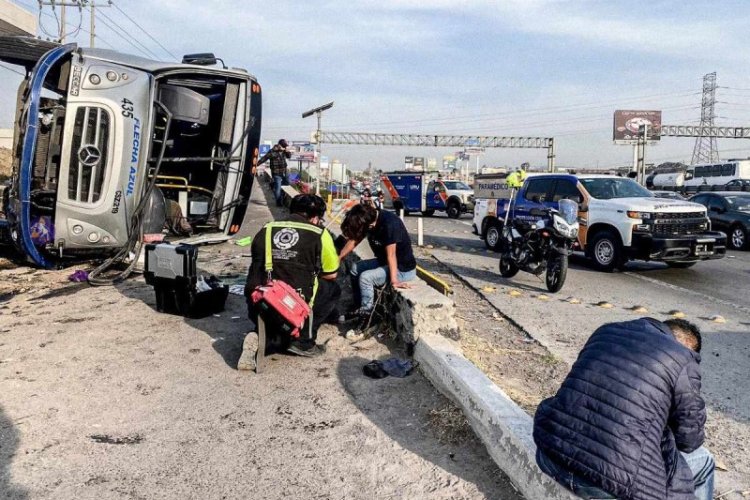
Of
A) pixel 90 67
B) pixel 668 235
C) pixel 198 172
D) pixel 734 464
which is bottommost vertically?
pixel 734 464

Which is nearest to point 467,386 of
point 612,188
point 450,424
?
point 450,424

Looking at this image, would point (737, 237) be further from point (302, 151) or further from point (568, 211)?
point (302, 151)

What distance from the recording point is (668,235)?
10125 millimetres

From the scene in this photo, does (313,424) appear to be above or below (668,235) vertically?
below

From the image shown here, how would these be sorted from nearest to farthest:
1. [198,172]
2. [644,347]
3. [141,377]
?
[644,347], [141,377], [198,172]

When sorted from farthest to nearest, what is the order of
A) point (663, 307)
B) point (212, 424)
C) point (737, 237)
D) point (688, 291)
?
point (737, 237)
point (688, 291)
point (663, 307)
point (212, 424)

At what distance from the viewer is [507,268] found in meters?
9.77

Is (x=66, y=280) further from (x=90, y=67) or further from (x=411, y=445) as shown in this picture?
(x=411, y=445)

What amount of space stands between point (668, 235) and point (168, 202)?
8737mm

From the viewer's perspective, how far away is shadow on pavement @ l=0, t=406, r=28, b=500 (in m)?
3.08

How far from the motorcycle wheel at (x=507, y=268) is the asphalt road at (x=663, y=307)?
0.52ft

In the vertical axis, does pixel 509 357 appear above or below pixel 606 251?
below

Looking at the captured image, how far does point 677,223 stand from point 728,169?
34186 millimetres

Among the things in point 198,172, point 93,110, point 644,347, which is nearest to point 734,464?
point 644,347
